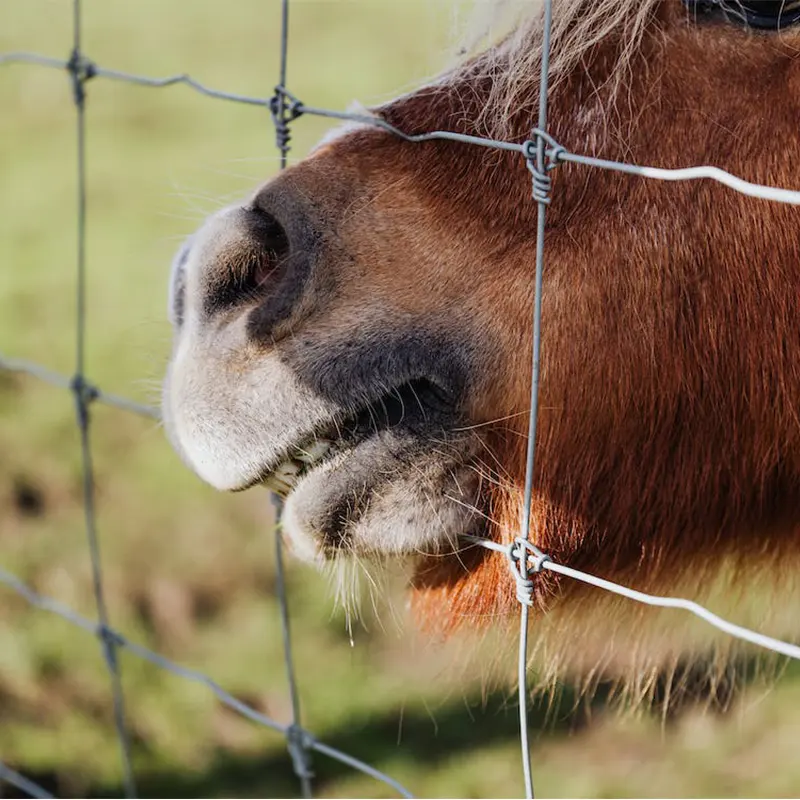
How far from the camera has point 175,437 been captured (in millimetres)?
1540

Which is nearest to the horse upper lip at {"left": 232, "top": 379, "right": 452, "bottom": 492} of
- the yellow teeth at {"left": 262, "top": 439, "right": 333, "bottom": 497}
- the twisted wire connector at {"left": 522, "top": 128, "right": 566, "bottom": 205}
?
the yellow teeth at {"left": 262, "top": 439, "right": 333, "bottom": 497}

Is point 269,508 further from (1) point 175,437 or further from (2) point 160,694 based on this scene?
(1) point 175,437

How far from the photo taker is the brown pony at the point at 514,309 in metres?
1.33

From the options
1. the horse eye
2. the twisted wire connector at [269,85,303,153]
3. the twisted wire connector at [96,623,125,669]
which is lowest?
the twisted wire connector at [96,623,125,669]

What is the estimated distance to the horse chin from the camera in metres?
1.39

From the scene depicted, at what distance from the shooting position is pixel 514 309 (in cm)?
134

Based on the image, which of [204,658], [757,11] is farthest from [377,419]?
[204,658]

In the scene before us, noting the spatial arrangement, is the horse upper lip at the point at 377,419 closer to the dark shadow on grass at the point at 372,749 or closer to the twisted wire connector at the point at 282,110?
the twisted wire connector at the point at 282,110

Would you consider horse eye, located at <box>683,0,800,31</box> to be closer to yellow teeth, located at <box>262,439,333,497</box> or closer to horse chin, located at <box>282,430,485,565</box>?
horse chin, located at <box>282,430,485,565</box>

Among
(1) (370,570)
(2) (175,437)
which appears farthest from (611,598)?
(2) (175,437)

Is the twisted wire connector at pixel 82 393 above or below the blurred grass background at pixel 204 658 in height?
above

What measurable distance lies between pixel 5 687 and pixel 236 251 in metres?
2.15

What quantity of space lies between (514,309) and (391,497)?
1.01 ft

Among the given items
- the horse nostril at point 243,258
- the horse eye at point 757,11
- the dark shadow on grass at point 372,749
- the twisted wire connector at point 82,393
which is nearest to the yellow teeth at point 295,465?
the horse nostril at point 243,258
